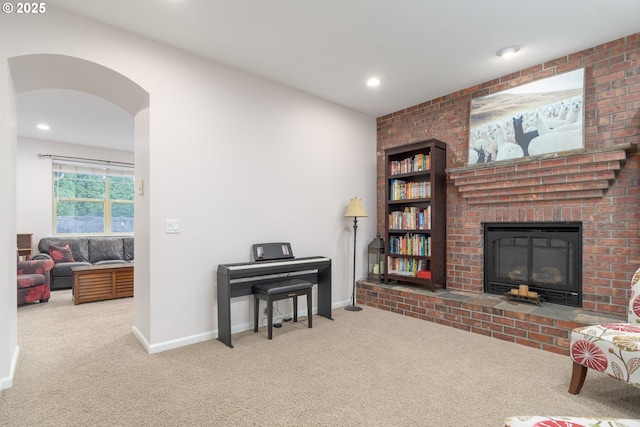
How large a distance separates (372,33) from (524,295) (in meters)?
2.85

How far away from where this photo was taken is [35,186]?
5891 millimetres

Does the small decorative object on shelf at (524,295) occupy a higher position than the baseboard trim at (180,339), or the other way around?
the small decorative object on shelf at (524,295)

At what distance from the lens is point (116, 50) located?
8.52 feet

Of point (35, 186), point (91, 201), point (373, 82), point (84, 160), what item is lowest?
point (91, 201)

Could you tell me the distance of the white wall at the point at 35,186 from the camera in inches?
227

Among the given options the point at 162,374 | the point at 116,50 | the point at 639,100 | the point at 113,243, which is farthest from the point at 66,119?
the point at 639,100

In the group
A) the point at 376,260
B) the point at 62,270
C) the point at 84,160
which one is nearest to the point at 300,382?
the point at 376,260

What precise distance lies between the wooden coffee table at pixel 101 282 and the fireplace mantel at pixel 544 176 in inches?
186

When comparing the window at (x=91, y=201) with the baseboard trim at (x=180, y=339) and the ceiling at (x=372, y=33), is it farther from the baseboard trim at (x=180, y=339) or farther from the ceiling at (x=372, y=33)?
the ceiling at (x=372, y=33)

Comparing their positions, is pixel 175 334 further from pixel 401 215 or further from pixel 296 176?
pixel 401 215

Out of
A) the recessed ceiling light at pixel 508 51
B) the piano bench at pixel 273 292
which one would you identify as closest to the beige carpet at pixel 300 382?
the piano bench at pixel 273 292

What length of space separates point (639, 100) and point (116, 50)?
433cm

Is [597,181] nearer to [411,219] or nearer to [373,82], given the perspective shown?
[411,219]

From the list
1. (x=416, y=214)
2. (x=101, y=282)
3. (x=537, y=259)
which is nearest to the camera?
(x=537, y=259)
